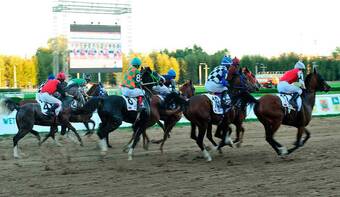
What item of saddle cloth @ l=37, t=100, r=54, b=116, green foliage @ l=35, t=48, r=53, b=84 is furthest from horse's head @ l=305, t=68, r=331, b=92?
green foliage @ l=35, t=48, r=53, b=84

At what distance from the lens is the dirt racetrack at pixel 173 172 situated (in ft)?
29.4

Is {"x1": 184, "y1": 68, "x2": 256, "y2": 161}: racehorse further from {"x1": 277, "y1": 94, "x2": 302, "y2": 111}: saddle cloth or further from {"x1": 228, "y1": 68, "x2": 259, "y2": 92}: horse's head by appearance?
{"x1": 277, "y1": 94, "x2": 302, "y2": 111}: saddle cloth

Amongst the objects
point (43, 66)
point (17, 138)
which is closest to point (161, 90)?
point (17, 138)

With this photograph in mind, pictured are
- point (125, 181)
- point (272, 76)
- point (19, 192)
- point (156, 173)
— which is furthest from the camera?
point (272, 76)

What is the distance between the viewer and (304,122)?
13.1 meters

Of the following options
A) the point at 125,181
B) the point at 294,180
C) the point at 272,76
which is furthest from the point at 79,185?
the point at 272,76

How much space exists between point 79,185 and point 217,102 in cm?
472

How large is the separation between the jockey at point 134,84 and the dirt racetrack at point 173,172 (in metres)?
1.63

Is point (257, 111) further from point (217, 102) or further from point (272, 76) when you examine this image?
point (272, 76)

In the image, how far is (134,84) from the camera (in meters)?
13.8

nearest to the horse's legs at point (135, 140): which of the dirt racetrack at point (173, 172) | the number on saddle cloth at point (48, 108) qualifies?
the dirt racetrack at point (173, 172)

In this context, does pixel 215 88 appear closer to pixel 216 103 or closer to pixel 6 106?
pixel 216 103

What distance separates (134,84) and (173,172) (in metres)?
3.56

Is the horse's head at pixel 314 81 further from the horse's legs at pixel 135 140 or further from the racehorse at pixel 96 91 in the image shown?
the racehorse at pixel 96 91
